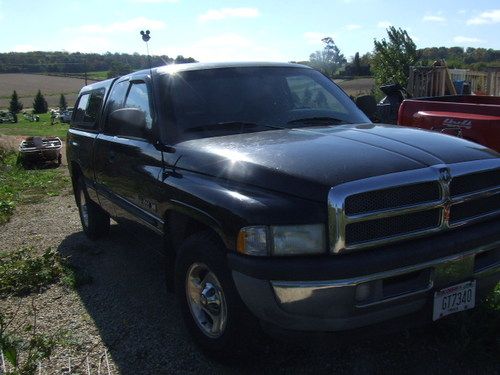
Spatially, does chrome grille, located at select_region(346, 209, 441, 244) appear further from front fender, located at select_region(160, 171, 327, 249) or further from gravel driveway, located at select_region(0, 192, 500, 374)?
gravel driveway, located at select_region(0, 192, 500, 374)

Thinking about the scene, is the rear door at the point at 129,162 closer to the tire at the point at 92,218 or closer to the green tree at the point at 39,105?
the tire at the point at 92,218

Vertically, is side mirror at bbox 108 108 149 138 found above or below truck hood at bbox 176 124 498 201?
above

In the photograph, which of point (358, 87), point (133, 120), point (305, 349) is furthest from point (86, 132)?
point (358, 87)

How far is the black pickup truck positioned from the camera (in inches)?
98.1

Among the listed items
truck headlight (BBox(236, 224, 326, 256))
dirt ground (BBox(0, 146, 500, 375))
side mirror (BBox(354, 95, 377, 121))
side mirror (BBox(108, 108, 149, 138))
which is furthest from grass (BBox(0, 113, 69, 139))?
truck headlight (BBox(236, 224, 326, 256))

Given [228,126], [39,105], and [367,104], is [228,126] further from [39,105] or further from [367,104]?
[39,105]

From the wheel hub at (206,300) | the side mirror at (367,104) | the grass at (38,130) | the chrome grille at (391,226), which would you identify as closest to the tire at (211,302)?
the wheel hub at (206,300)

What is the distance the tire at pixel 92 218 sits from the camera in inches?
237

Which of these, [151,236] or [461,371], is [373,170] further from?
[151,236]

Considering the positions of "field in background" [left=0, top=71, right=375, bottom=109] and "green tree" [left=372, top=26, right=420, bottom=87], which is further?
"field in background" [left=0, top=71, right=375, bottom=109]

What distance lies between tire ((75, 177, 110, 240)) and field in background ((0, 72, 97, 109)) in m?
73.9

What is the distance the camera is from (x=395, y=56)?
81.4 feet

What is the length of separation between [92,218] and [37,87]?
95.7m

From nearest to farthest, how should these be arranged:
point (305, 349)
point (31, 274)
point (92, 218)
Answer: point (305, 349), point (31, 274), point (92, 218)
